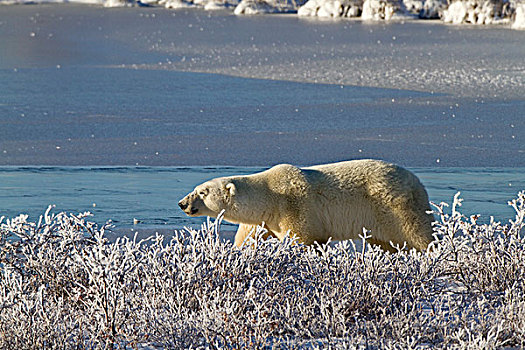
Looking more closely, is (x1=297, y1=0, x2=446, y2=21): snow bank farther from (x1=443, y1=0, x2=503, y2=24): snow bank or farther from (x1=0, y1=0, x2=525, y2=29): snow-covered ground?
(x1=443, y1=0, x2=503, y2=24): snow bank

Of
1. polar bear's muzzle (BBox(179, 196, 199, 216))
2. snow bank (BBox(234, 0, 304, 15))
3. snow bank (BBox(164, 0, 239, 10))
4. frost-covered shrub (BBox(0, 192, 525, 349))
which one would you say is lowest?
snow bank (BBox(164, 0, 239, 10))

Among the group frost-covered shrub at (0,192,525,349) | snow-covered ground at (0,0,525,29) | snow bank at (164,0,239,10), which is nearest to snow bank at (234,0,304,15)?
snow-covered ground at (0,0,525,29)

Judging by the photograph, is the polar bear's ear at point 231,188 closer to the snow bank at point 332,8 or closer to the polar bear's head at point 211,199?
the polar bear's head at point 211,199

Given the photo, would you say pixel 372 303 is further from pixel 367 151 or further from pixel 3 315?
pixel 367 151

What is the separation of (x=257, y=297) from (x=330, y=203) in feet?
4.97

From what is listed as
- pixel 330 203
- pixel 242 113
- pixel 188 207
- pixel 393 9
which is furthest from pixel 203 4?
pixel 330 203

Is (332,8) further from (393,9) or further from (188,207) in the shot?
(188,207)

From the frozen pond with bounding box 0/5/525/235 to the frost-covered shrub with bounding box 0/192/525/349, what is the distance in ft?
8.39

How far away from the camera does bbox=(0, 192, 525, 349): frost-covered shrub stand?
11.4 ft

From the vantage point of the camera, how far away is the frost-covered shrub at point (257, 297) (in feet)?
11.4

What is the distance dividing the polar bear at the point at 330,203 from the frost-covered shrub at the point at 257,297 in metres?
0.84

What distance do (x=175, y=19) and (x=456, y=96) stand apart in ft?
Result: 63.4

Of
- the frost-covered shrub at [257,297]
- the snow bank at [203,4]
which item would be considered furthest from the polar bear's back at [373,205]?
the snow bank at [203,4]

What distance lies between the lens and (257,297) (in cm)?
391
